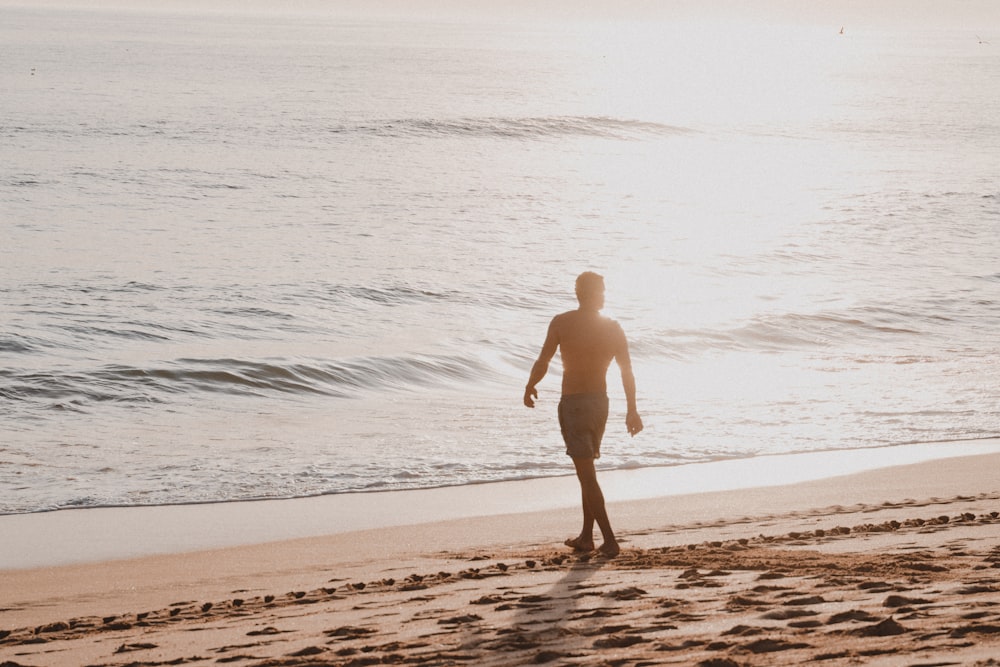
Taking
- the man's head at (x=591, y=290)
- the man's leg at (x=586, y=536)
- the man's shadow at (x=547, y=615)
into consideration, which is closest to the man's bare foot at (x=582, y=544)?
the man's leg at (x=586, y=536)

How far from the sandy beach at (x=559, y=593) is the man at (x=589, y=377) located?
0.45 m

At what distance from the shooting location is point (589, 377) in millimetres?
6453

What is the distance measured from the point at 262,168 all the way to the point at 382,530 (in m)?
29.1

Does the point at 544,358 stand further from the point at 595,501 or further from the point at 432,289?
the point at 432,289

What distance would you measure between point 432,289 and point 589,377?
46.4 ft

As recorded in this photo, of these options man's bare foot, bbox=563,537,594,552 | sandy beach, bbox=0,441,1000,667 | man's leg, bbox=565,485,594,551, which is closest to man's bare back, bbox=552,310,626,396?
man's leg, bbox=565,485,594,551

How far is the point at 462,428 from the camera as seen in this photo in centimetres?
1142

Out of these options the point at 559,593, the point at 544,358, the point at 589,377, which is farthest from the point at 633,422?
the point at 559,593

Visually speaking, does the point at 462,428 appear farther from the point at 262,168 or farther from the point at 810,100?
the point at 810,100

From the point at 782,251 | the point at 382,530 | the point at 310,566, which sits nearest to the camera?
the point at 310,566

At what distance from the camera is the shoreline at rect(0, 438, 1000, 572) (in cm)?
757

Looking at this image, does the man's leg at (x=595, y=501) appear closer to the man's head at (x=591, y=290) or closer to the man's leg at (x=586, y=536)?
the man's leg at (x=586, y=536)

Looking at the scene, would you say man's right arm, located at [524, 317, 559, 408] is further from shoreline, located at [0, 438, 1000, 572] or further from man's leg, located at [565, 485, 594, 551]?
shoreline, located at [0, 438, 1000, 572]

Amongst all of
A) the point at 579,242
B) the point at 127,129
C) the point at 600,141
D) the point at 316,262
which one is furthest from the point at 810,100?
the point at 316,262
